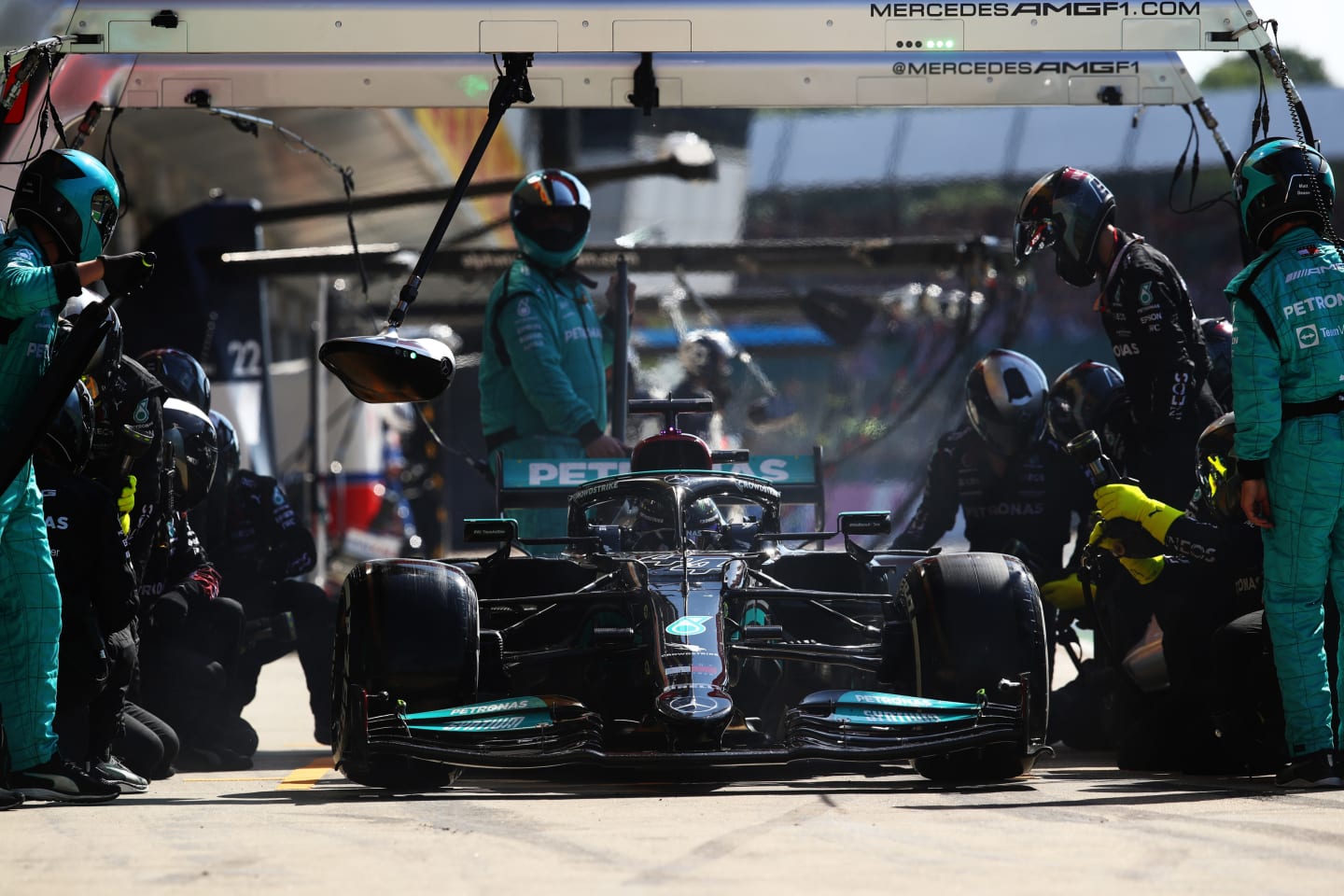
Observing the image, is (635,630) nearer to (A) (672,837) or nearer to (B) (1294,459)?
(A) (672,837)

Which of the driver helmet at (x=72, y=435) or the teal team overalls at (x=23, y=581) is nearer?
the teal team overalls at (x=23, y=581)

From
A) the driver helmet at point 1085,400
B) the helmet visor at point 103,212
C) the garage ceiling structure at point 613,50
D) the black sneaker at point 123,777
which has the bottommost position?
the black sneaker at point 123,777

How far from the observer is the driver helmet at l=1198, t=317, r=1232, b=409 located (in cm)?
821

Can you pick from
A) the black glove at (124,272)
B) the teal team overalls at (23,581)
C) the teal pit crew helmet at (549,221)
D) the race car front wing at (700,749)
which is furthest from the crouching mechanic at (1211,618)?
the teal team overalls at (23,581)

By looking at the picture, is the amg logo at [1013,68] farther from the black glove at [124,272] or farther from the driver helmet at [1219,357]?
the black glove at [124,272]

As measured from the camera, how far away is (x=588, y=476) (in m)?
8.29

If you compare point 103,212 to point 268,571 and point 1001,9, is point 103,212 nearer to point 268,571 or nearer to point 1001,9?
point 268,571

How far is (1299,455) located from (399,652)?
2.91 meters

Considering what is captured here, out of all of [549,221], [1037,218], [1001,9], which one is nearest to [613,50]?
[1001,9]


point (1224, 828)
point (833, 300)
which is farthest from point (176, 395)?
point (833, 300)

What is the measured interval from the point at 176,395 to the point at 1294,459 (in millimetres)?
4998

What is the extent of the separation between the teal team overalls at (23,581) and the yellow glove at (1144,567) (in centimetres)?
395

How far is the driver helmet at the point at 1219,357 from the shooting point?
8211 mm

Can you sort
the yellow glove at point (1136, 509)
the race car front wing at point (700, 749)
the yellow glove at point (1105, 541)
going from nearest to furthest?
the race car front wing at point (700, 749)
the yellow glove at point (1136, 509)
the yellow glove at point (1105, 541)
